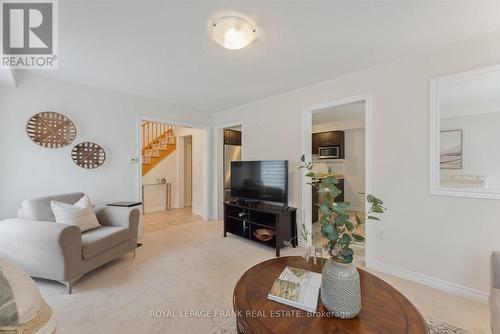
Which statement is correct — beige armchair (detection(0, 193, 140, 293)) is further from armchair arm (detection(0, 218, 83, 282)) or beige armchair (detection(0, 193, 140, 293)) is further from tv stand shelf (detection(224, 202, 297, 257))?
tv stand shelf (detection(224, 202, 297, 257))

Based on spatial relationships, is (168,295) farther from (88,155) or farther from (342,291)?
(88,155)

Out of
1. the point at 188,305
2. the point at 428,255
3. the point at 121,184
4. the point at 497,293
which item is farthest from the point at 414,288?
the point at 121,184

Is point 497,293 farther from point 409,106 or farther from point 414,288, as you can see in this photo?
point 409,106

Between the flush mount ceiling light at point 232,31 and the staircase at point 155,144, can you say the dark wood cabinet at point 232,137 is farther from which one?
the flush mount ceiling light at point 232,31

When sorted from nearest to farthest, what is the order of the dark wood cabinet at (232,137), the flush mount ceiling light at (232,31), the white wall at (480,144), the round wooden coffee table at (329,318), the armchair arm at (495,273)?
the round wooden coffee table at (329,318) → the armchair arm at (495,273) → the flush mount ceiling light at (232,31) → the white wall at (480,144) → the dark wood cabinet at (232,137)

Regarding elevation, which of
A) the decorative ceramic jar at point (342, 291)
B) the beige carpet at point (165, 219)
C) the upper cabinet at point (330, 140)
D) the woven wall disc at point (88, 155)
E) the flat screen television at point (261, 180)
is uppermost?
the upper cabinet at point (330, 140)

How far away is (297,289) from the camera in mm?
1212

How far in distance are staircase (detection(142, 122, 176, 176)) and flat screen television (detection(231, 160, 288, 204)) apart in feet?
9.74

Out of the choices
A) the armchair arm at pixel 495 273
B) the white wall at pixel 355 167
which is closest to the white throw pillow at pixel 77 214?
the armchair arm at pixel 495 273

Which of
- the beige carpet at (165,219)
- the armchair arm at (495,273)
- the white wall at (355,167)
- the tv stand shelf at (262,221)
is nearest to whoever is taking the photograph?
the armchair arm at (495,273)

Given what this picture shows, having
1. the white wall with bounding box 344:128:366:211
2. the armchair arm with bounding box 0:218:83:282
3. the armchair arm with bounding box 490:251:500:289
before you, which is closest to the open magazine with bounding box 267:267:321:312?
the armchair arm with bounding box 490:251:500:289

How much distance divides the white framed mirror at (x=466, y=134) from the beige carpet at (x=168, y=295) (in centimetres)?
102

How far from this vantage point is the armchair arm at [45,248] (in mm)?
1905

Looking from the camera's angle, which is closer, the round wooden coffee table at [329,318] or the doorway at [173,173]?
the round wooden coffee table at [329,318]
